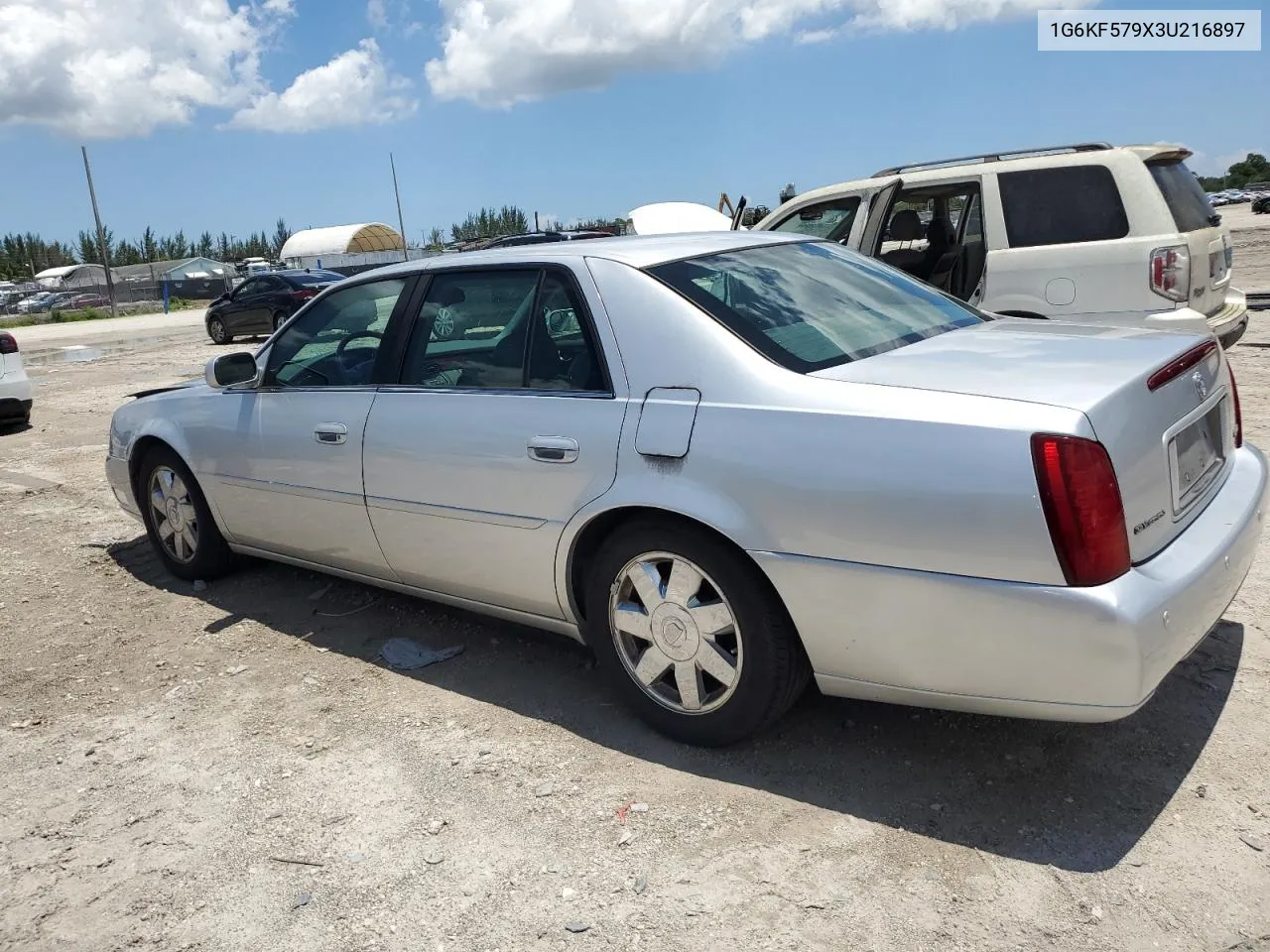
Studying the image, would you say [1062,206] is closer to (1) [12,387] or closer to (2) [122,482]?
(2) [122,482]

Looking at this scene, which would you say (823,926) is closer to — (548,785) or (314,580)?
(548,785)

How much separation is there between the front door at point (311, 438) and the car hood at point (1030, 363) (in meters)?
2.03

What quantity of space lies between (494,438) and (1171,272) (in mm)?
5032

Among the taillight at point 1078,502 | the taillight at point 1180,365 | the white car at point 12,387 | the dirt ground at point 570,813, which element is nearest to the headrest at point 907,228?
the dirt ground at point 570,813

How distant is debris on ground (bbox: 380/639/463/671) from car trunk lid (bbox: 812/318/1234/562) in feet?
6.76

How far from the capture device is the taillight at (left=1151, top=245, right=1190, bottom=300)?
6.52m

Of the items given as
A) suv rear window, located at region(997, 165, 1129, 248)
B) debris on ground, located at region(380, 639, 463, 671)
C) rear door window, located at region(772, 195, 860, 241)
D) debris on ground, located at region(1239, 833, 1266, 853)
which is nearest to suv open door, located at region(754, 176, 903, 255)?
rear door window, located at region(772, 195, 860, 241)

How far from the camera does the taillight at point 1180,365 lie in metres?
2.79

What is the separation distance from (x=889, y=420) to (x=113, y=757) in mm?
2839

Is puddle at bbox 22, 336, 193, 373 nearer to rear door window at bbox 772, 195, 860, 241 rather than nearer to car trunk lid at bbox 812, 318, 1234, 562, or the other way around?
rear door window at bbox 772, 195, 860, 241

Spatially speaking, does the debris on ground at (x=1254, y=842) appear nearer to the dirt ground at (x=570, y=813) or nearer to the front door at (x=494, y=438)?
the dirt ground at (x=570, y=813)

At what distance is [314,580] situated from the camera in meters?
5.24

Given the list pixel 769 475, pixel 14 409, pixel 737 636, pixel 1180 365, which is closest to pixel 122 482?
pixel 737 636

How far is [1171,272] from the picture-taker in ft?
21.5
